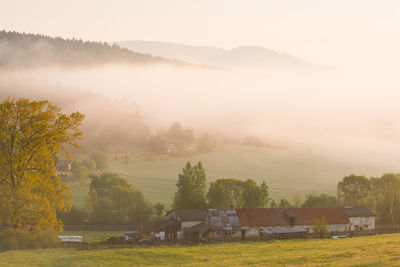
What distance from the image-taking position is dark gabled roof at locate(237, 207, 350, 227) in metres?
81.8

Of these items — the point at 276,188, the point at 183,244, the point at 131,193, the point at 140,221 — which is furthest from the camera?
the point at 276,188

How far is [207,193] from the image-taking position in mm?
103312

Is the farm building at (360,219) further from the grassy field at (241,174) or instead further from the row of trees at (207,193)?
the grassy field at (241,174)

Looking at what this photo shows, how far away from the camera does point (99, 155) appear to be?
181250 mm

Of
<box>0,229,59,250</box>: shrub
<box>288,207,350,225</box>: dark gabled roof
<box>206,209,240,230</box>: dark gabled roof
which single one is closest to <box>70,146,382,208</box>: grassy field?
<box>206,209,240,230</box>: dark gabled roof

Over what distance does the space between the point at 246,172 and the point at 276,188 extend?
23962 millimetres

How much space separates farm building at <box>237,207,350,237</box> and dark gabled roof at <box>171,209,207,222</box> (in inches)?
306

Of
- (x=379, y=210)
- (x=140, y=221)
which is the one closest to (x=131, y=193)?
(x=140, y=221)

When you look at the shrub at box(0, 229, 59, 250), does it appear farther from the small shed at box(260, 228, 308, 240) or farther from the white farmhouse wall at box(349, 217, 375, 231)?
the white farmhouse wall at box(349, 217, 375, 231)

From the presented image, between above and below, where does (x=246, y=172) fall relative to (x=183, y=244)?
above

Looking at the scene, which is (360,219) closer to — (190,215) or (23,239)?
(190,215)

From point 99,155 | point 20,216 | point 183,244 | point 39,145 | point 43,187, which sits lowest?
point 183,244

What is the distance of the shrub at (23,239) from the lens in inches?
1820

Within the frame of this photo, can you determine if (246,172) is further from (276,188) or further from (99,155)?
(99,155)
